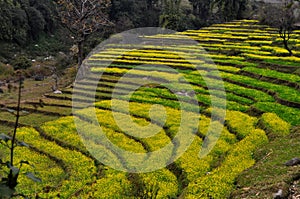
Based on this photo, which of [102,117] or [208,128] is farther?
[102,117]

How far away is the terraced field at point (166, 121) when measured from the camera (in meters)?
11.9

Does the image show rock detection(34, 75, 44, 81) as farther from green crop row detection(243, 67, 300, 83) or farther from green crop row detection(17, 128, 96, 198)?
green crop row detection(17, 128, 96, 198)

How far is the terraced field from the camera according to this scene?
11.9 m

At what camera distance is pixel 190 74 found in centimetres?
2811

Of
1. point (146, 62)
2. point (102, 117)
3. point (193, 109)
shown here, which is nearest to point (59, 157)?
point (102, 117)

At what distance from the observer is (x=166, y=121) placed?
1795cm

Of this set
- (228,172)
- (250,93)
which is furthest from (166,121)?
(250,93)

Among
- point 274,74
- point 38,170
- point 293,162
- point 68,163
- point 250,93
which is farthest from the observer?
point 274,74

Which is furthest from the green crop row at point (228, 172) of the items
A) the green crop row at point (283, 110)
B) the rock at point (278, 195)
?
the green crop row at point (283, 110)

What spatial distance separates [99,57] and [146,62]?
7.12 metres

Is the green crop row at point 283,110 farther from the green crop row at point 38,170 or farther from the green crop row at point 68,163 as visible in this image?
the green crop row at point 38,170

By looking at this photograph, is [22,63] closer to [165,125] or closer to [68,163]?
[165,125]

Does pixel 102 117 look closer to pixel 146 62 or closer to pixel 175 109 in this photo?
pixel 175 109

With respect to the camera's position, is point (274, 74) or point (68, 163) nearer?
point (68, 163)
